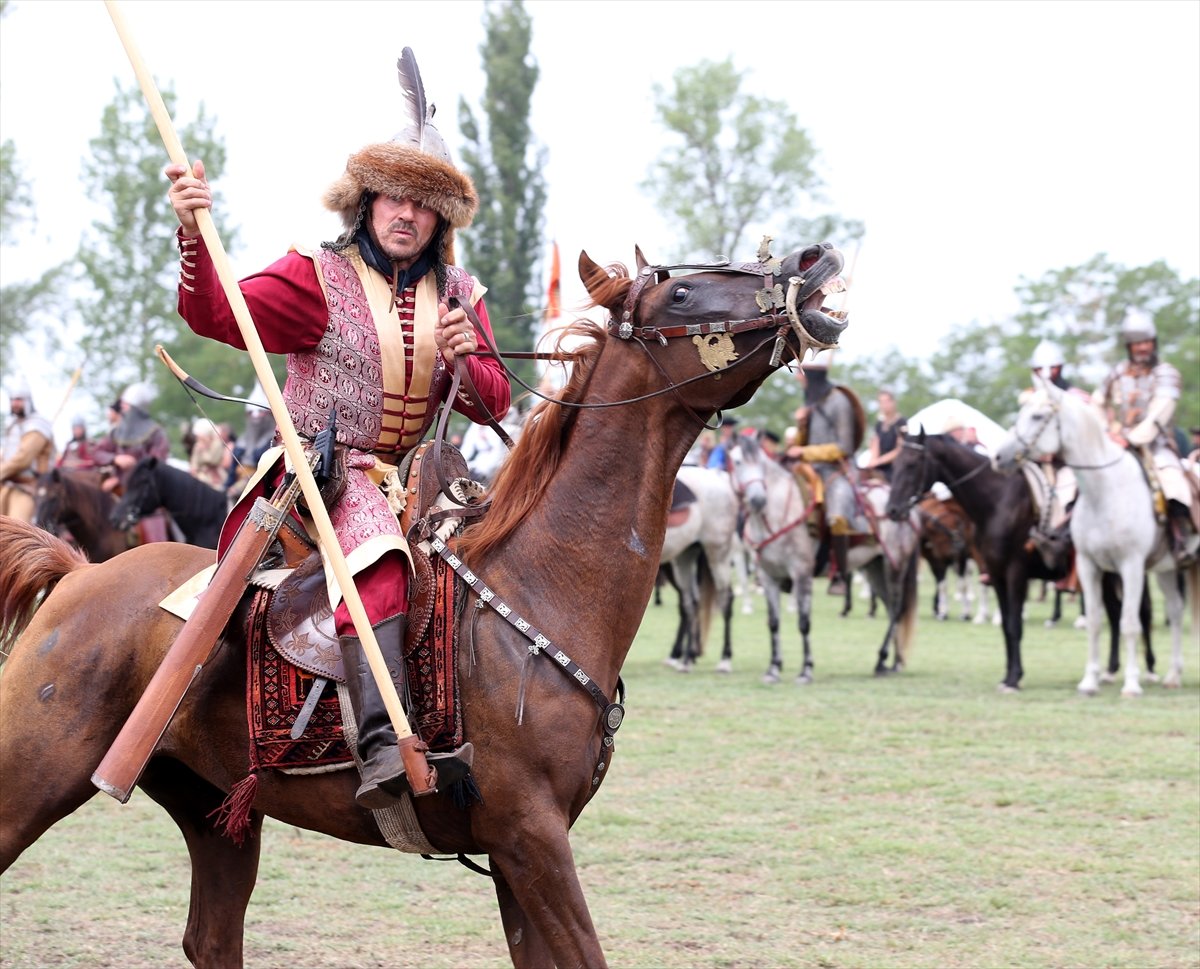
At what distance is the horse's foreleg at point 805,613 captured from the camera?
1419 cm

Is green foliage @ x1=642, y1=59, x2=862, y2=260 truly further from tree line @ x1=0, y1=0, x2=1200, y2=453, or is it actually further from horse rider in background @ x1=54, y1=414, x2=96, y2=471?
horse rider in background @ x1=54, y1=414, x2=96, y2=471

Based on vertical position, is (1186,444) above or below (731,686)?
above

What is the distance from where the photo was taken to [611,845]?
745cm

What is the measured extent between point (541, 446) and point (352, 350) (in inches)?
23.8

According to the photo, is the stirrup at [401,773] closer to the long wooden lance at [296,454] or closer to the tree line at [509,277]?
the long wooden lance at [296,454]

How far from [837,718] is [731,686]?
7.21ft

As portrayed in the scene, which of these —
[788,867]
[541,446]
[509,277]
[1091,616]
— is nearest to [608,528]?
[541,446]

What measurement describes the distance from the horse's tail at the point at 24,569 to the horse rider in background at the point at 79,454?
13.7 meters

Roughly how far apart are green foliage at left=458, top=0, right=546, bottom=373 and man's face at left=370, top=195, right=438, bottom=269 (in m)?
42.5

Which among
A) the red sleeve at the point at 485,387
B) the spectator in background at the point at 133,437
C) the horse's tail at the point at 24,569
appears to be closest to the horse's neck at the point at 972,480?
the spectator in background at the point at 133,437

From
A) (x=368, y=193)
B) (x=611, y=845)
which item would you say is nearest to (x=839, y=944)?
(x=611, y=845)

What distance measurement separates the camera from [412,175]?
Result: 163 inches

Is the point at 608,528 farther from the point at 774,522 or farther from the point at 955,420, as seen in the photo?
the point at 955,420

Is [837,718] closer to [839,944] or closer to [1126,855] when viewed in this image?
[1126,855]
